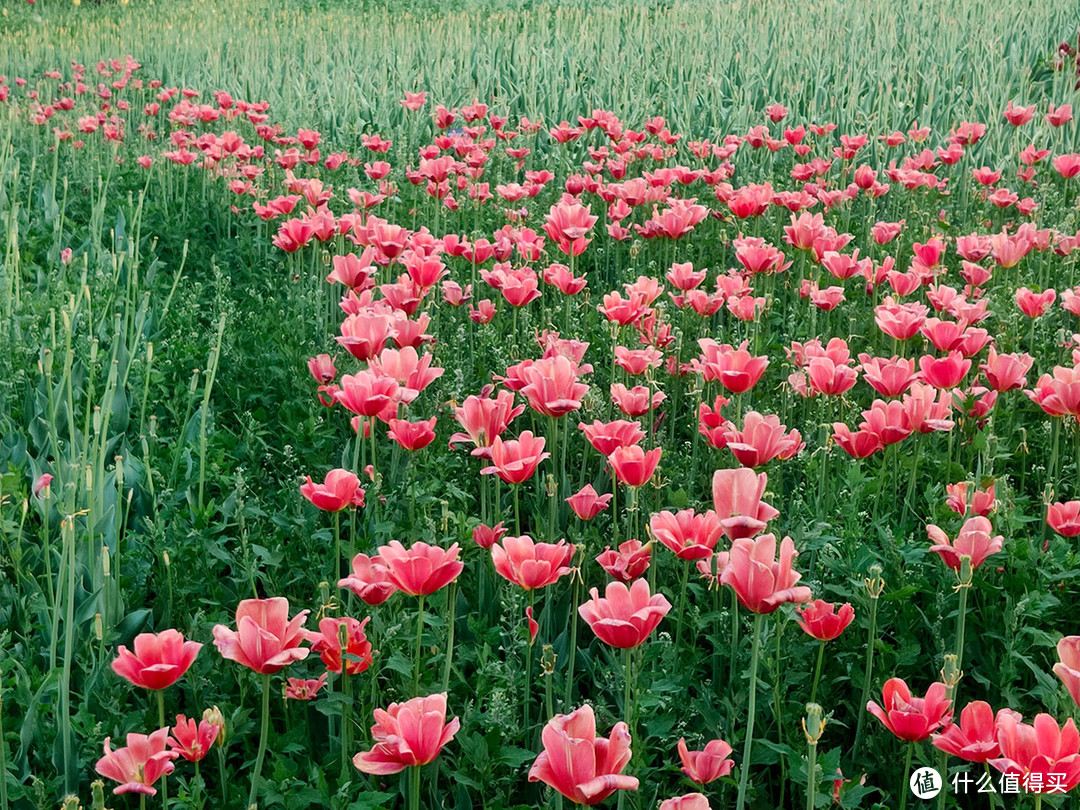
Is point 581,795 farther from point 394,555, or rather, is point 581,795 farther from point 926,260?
point 926,260

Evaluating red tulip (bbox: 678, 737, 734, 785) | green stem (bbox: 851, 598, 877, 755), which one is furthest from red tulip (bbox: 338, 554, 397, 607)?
green stem (bbox: 851, 598, 877, 755)

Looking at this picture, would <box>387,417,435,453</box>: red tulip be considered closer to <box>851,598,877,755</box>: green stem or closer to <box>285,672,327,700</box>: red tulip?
<box>285,672,327,700</box>: red tulip

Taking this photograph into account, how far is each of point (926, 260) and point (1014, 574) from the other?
1511mm

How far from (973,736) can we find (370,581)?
0.88m

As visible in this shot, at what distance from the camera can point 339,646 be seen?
1.49 meters

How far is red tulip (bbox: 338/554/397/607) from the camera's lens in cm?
141

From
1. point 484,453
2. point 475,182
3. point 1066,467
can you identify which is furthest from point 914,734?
point 475,182

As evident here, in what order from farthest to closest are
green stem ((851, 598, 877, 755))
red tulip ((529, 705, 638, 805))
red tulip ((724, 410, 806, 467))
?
red tulip ((724, 410, 806, 467)), green stem ((851, 598, 877, 755)), red tulip ((529, 705, 638, 805))

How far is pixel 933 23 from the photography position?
27.7ft

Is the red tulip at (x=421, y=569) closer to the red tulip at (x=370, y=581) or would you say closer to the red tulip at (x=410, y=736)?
the red tulip at (x=370, y=581)

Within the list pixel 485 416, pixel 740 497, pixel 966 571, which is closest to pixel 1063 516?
pixel 966 571

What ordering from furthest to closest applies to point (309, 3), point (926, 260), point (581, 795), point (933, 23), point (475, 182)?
point (309, 3)
point (933, 23)
point (475, 182)
point (926, 260)
point (581, 795)

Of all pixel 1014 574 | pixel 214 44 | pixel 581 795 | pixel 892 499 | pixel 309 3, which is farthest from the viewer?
pixel 309 3

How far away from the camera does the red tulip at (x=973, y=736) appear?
123 centimetres
